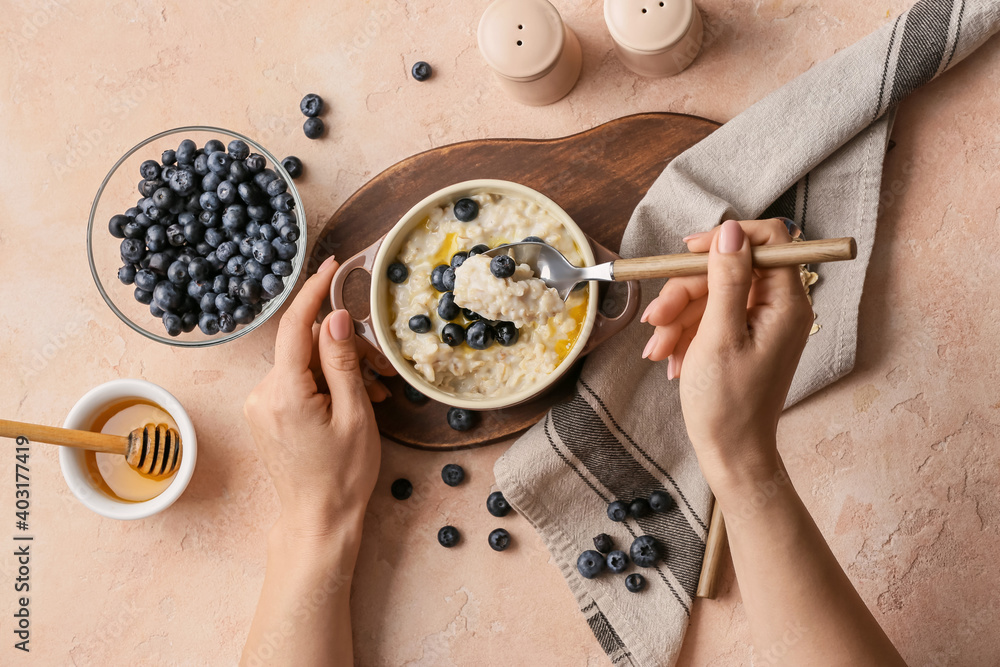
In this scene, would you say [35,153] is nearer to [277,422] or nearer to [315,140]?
[315,140]

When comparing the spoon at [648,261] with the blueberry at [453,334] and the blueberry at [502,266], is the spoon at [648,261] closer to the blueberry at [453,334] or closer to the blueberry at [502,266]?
the blueberry at [502,266]

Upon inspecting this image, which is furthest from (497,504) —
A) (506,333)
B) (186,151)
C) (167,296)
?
(186,151)

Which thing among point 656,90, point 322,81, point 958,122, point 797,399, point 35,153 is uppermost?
point 958,122

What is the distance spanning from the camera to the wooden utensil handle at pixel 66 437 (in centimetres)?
177

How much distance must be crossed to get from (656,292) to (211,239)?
1.11 metres

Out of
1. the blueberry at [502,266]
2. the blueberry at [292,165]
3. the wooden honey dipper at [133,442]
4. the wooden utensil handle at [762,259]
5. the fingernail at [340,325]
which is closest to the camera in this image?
the wooden utensil handle at [762,259]

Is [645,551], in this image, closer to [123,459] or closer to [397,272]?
[397,272]

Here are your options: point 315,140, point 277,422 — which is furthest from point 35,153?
point 277,422

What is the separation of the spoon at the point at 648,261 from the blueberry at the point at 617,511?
22.3 inches

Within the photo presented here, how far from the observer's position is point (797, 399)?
6.00 ft

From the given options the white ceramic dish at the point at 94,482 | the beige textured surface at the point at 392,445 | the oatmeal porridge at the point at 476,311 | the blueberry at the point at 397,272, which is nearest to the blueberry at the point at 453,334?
the oatmeal porridge at the point at 476,311

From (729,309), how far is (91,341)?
1737 mm

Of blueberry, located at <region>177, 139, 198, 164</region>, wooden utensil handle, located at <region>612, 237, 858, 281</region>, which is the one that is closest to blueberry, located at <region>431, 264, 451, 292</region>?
wooden utensil handle, located at <region>612, 237, 858, 281</region>

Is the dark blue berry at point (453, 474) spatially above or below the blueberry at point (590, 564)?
above
